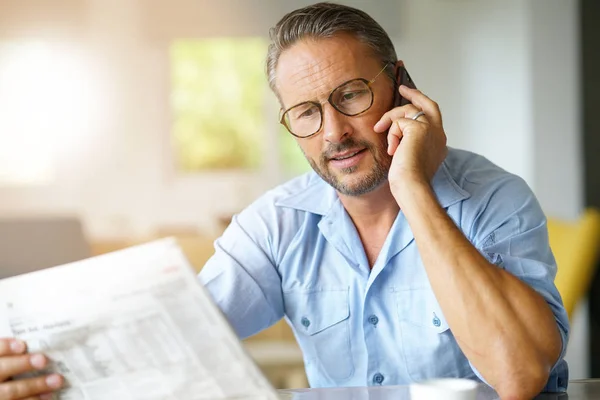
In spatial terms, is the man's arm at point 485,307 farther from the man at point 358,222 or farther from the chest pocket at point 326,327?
the chest pocket at point 326,327

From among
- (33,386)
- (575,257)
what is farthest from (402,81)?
(575,257)

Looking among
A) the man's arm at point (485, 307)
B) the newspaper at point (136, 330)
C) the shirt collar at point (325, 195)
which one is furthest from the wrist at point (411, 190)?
the newspaper at point (136, 330)

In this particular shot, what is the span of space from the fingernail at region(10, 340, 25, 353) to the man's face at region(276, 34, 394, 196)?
25.7 inches

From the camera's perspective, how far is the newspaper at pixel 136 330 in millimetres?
981

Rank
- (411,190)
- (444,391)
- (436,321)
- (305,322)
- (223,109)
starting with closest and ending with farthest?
1. (444,391)
2. (411,190)
3. (436,321)
4. (305,322)
5. (223,109)

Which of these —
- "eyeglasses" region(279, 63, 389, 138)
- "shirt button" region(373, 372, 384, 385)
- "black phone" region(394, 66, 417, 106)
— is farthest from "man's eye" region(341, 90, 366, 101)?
"shirt button" region(373, 372, 384, 385)

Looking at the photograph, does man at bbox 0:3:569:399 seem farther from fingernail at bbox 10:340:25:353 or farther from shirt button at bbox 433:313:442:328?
fingernail at bbox 10:340:25:353

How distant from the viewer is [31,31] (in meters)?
6.05

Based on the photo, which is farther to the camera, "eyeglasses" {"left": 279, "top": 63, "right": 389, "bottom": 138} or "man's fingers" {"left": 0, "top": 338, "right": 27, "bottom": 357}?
"eyeglasses" {"left": 279, "top": 63, "right": 389, "bottom": 138}

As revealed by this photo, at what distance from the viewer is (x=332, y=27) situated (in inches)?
60.1

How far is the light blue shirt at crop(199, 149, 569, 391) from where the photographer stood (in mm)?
1426

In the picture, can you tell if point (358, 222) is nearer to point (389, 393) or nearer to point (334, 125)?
point (334, 125)

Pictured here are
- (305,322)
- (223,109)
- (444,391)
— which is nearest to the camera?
(444,391)

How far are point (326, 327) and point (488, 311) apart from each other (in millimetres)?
431
